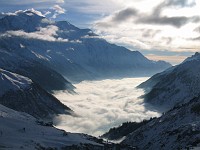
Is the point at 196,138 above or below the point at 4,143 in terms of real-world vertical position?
above

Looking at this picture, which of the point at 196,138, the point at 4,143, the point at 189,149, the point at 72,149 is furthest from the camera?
the point at 196,138

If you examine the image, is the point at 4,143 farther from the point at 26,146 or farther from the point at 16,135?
the point at 16,135

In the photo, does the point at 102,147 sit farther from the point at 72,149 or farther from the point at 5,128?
the point at 5,128

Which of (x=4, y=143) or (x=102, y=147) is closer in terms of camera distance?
(x=4, y=143)

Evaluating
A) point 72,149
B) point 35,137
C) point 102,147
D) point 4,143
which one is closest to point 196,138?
point 102,147

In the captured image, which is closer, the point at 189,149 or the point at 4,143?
the point at 189,149

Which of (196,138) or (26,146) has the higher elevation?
(196,138)

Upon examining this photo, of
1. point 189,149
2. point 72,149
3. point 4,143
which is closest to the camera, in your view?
point 189,149

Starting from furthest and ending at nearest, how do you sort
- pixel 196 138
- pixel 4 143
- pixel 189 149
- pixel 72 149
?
pixel 196 138, pixel 72 149, pixel 4 143, pixel 189 149

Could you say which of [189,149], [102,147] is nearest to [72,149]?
[102,147]
